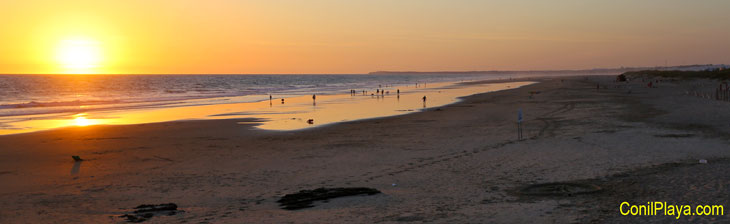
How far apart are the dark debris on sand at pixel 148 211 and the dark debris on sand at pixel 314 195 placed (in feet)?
7.28

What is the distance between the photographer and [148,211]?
36.7 feet

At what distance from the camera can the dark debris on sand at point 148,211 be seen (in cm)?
1072

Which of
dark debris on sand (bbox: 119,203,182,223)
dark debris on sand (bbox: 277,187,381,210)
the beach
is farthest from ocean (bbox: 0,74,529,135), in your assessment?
dark debris on sand (bbox: 119,203,182,223)

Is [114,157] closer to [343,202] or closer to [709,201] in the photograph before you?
[343,202]

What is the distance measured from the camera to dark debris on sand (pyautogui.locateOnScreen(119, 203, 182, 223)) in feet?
35.2

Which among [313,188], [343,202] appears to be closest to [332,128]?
[313,188]

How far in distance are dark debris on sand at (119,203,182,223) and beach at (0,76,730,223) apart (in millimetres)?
313

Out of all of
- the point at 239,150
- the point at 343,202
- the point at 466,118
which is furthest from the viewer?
the point at 466,118

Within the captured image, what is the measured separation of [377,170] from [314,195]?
3.82m

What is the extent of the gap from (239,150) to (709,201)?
14527 millimetres

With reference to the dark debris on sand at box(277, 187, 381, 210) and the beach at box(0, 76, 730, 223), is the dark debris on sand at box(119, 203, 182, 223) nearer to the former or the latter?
the beach at box(0, 76, 730, 223)

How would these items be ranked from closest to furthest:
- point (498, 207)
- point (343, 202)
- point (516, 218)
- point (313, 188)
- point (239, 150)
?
point (516, 218), point (498, 207), point (343, 202), point (313, 188), point (239, 150)

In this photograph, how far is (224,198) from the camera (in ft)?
41.0

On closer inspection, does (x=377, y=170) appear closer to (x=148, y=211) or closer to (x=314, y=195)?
(x=314, y=195)
